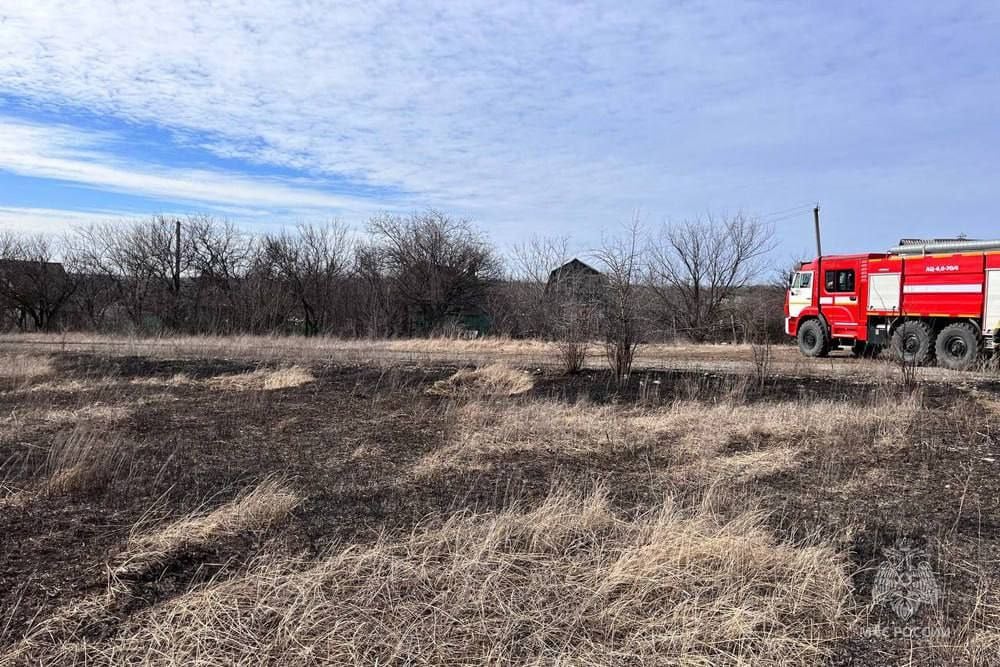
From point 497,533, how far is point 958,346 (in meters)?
16.1

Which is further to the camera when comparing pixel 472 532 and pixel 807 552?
pixel 472 532

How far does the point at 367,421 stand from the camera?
8.69 m

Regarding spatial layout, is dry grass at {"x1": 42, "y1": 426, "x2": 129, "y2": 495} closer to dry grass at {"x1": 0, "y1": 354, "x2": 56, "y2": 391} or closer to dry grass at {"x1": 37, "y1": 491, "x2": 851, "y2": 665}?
→ dry grass at {"x1": 37, "y1": 491, "x2": 851, "y2": 665}

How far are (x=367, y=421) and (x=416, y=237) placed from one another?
28.3m

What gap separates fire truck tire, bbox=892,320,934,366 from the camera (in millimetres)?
16719

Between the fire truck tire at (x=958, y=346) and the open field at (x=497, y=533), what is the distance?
7.35 m

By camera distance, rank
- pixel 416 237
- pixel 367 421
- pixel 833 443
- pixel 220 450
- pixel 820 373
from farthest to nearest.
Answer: pixel 416 237
pixel 820 373
pixel 367 421
pixel 833 443
pixel 220 450

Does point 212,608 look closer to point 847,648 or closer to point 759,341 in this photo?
point 847,648

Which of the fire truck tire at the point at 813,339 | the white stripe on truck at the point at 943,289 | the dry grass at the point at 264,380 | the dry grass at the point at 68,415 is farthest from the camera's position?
the fire truck tire at the point at 813,339

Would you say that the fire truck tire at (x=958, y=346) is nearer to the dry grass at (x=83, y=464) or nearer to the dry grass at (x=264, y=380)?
the dry grass at (x=264, y=380)

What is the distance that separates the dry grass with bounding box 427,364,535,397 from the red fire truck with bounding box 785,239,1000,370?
7.98 metres

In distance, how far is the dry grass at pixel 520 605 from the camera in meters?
2.93

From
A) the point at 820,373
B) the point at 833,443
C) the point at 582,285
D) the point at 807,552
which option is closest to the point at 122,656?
the point at 807,552

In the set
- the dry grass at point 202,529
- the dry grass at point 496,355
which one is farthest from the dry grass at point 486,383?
the dry grass at point 202,529
